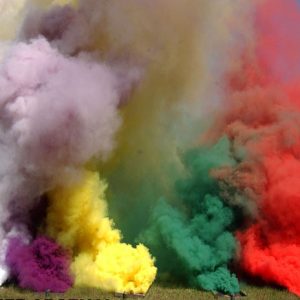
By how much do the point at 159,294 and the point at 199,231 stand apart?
2.24 metres

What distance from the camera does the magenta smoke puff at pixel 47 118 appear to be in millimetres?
15914

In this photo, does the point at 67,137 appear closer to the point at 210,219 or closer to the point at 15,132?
the point at 15,132

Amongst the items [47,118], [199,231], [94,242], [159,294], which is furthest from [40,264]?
[199,231]

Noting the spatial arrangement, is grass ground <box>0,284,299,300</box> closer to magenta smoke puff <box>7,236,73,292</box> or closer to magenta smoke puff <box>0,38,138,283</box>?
magenta smoke puff <box>7,236,73,292</box>

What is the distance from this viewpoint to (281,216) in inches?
663

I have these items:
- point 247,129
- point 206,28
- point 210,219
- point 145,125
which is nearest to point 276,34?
point 206,28

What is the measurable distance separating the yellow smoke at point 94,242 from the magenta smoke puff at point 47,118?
55 cm

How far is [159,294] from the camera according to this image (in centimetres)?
1572

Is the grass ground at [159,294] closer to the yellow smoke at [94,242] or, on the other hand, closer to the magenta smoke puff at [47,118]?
the yellow smoke at [94,242]

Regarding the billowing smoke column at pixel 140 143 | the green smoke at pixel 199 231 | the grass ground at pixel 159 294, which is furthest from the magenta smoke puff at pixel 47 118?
the green smoke at pixel 199 231

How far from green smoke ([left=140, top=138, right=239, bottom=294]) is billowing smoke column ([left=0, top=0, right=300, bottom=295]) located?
0.04m

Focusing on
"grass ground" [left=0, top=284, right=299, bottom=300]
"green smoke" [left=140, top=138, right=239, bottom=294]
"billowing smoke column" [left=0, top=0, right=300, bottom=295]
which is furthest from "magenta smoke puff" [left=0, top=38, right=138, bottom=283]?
"green smoke" [left=140, top=138, right=239, bottom=294]

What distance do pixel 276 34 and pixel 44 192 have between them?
841 centimetres

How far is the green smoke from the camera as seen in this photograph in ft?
54.2
